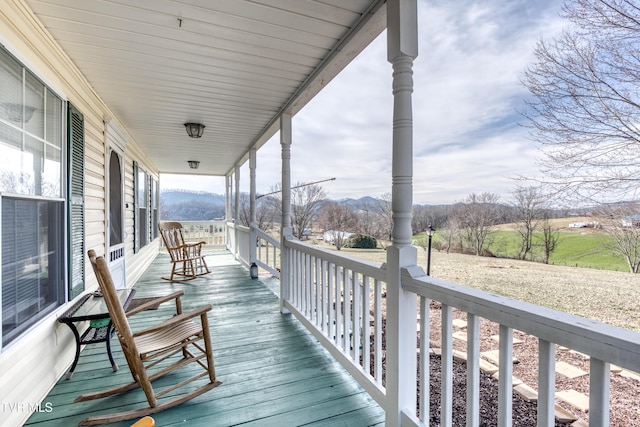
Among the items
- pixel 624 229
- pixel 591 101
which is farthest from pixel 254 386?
pixel 591 101

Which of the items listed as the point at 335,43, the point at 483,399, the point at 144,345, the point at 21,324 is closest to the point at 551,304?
the point at 483,399

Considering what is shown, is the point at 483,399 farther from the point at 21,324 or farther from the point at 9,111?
the point at 9,111

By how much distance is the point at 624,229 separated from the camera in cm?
113

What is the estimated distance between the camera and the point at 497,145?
5.02 ft

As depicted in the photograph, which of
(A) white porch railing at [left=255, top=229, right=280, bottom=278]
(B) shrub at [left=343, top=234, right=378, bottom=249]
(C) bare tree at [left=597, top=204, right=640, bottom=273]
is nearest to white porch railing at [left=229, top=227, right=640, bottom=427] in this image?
(B) shrub at [left=343, top=234, right=378, bottom=249]

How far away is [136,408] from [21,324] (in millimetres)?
825

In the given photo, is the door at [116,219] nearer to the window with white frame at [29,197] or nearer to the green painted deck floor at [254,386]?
the green painted deck floor at [254,386]

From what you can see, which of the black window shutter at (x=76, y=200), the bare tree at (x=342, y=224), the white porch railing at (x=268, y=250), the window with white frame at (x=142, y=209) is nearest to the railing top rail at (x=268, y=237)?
the white porch railing at (x=268, y=250)

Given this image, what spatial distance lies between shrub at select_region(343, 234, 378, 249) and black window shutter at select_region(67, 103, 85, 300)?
2207mm

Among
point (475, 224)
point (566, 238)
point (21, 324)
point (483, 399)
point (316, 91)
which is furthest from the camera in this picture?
point (316, 91)

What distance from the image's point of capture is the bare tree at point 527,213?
1.33 m

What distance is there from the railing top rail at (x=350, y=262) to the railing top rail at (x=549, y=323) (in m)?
0.37

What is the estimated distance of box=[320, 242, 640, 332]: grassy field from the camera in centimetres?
105

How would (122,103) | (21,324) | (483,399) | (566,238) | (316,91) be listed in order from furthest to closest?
(122,103)
(316,91)
(483,399)
(21,324)
(566,238)
